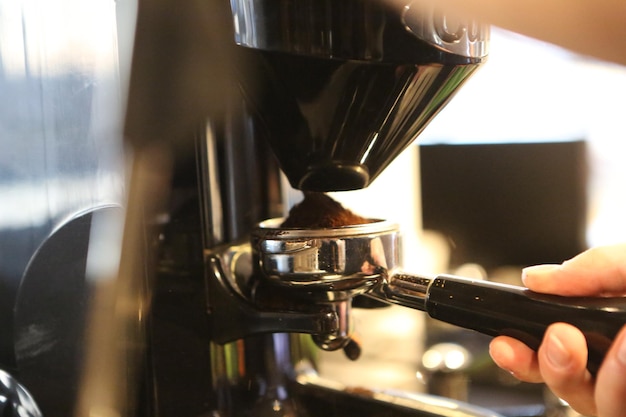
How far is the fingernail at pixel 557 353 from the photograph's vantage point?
0.92 feet

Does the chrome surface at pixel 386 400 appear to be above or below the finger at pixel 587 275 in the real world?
below

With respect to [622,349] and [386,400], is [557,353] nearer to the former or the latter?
[622,349]

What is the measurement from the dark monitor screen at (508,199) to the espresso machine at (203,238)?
22.7 inches

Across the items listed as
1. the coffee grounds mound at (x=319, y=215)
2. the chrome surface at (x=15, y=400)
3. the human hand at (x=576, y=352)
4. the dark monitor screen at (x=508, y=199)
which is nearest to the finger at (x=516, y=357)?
the human hand at (x=576, y=352)

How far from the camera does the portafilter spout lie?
0.92 feet

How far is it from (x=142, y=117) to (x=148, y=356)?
14 cm

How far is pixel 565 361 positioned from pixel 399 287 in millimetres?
102

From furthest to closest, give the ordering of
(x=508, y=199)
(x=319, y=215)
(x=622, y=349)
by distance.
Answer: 1. (x=508, y=199)
2. (x=319, y=215)
3. (x=622, y=349)

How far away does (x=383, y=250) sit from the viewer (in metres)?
0.37

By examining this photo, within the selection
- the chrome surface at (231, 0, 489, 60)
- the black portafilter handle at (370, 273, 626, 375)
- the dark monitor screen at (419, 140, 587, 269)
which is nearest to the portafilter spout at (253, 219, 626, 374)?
the black portafilter handle at (370, 273, 626, 375)

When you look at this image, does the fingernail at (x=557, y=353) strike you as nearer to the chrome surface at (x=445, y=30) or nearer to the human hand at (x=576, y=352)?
the human hand at (x=576, y=352)

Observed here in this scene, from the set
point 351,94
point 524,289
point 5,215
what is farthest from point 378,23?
point 5,215

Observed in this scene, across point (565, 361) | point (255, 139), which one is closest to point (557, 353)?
point (565, 361)

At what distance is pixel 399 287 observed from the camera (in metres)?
0.36
